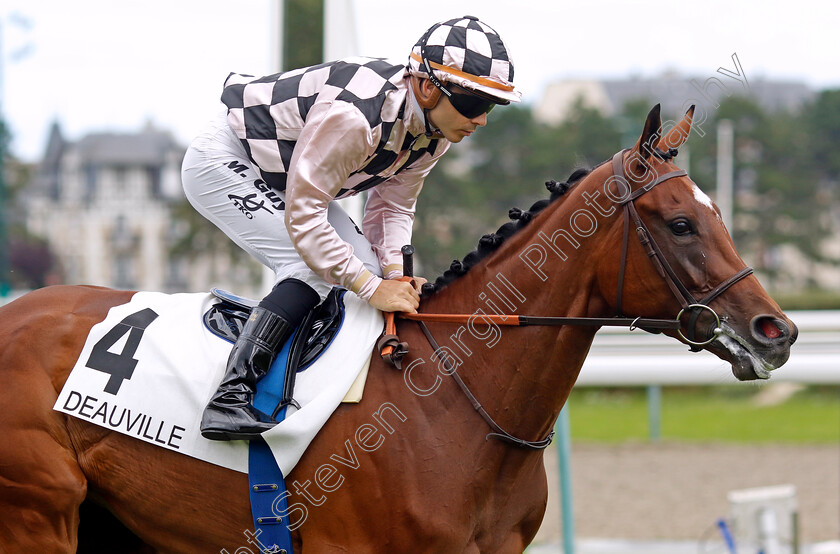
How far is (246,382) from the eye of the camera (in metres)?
2.62

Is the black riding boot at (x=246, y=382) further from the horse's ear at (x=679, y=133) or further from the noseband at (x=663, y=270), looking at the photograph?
the horse's ear at (x=679, y=133)

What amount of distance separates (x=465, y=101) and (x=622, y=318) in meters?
0.81

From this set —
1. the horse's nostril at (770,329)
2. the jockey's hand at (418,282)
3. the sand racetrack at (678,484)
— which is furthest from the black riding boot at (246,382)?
the sand racetrack at (678,484)

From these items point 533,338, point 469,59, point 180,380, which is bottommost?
point 180,380

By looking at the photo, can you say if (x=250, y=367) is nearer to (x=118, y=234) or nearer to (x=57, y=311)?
(x=57, y=311)

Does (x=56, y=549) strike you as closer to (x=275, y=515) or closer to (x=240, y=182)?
A: (x=275, y=515)

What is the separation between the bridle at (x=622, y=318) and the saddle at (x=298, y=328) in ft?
0.58

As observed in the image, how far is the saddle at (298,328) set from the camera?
2.65m

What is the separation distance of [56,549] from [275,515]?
0.76m

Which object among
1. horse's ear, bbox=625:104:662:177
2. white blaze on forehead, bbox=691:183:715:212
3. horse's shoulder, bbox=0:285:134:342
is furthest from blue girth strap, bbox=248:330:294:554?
white blaze on forehead, bbox=691:183:715:212

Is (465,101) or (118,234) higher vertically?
(465,101)

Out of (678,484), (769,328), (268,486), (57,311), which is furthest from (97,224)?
(769,328)

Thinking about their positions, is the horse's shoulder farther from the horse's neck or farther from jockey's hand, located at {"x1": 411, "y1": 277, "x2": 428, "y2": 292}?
the horse's neck

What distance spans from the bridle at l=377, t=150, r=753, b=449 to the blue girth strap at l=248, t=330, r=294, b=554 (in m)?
0.35
